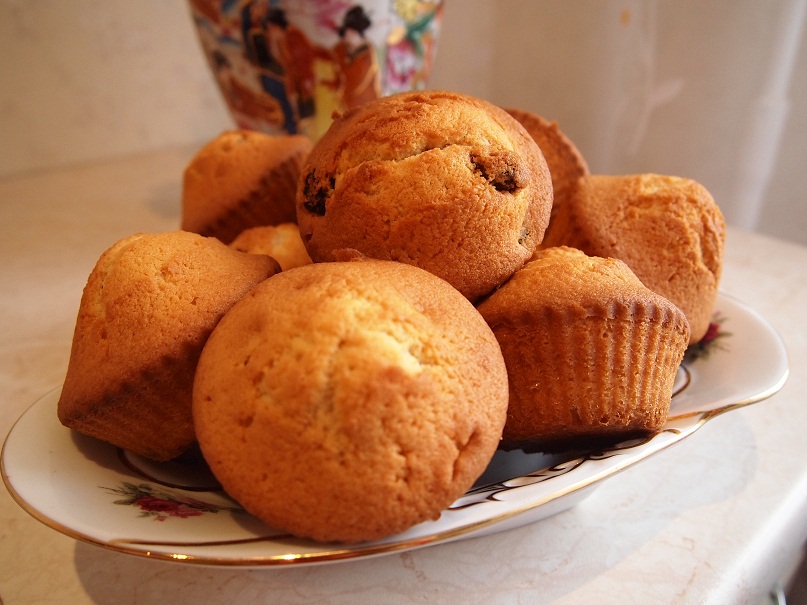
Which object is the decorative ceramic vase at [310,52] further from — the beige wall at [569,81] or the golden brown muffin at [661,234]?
the golden brown muffin at [661,234]

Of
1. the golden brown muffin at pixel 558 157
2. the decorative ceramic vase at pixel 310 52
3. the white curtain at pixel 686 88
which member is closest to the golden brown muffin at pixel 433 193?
the golden brown muffin at pixel 558 157

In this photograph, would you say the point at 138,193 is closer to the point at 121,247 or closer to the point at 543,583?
the point at 121,247

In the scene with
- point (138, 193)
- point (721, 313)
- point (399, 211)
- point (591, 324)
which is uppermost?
point (399, 211)

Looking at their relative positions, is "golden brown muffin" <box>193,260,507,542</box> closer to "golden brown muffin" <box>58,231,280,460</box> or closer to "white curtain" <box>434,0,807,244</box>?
"golden brown muffin" <box>58,231,280,460</box>

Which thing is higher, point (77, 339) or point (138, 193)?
point (77, 339)

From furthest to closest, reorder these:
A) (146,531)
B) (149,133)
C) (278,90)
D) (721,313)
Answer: (149,133) → (278,90) → (721,313) → (146,531)

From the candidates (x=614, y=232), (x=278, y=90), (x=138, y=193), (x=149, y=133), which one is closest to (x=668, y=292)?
(x=614, y=232)
